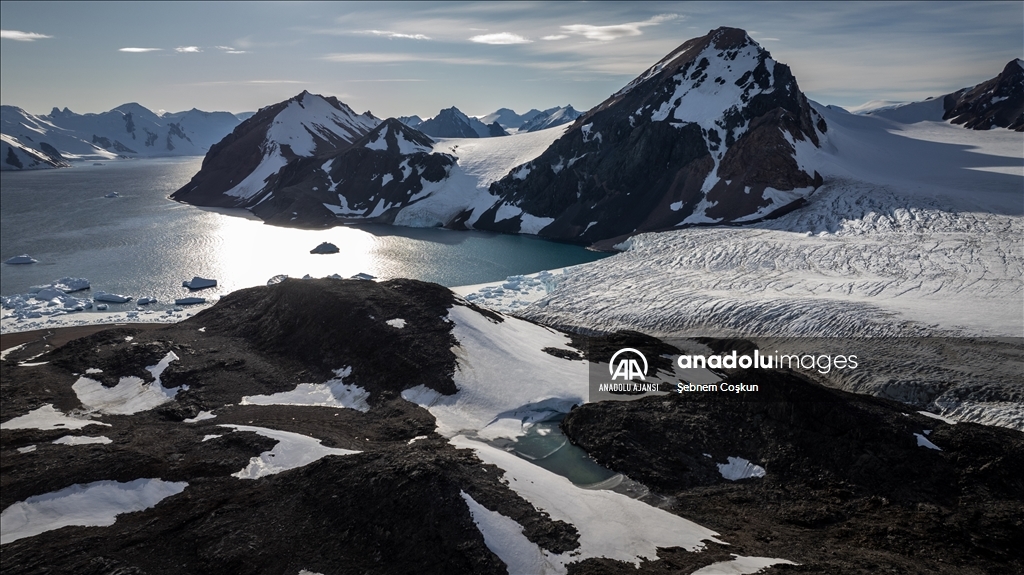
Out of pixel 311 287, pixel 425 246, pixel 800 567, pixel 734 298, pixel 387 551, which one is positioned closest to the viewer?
pixel 800 567

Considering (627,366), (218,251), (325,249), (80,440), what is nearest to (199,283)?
(218,251)

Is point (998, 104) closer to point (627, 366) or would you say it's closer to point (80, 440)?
→ point (627, 366)

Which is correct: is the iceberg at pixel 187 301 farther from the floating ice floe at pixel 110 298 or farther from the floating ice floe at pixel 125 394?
the floating ice floe at pixel 125 394

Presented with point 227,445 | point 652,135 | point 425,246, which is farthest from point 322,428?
point 652,135

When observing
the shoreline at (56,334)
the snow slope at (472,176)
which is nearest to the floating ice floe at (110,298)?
the shoreline at (56,334)

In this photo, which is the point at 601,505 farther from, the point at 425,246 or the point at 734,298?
the point at 425,246

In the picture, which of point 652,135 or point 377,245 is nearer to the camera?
point 377,245
